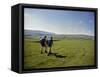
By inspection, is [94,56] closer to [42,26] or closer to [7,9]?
[42,26]

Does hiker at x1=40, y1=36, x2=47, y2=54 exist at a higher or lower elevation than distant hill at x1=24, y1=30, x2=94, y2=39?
lower

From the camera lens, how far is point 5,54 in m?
Answer: 2.30

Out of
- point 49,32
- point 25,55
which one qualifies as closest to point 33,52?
point 25,55

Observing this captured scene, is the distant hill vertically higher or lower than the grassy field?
higher

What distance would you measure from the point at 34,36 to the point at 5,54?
0.31 metres

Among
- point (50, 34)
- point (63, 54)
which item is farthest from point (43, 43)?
point (63, 54)

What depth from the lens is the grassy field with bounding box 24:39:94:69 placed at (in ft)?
7.55

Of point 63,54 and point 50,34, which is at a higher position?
point 50,34

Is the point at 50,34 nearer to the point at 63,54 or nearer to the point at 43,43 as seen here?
the point at 43,43

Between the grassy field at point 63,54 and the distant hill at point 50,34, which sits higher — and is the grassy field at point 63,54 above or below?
below

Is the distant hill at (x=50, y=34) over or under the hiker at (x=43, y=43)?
over

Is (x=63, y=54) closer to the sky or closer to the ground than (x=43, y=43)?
closer to the ground

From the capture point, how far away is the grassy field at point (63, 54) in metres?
2.30

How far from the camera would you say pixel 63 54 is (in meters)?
2.45
